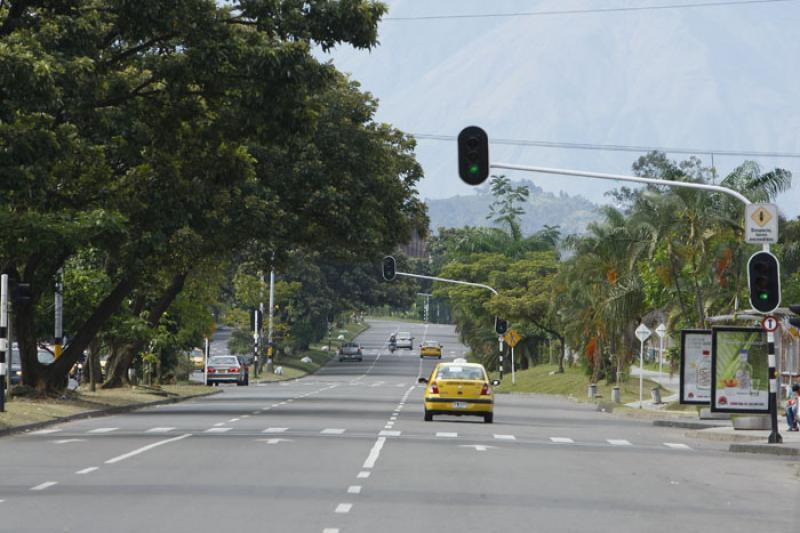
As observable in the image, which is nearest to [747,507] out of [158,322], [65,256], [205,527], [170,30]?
[205,527]

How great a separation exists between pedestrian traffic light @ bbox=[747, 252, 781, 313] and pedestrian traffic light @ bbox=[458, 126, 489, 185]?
17.1 ft

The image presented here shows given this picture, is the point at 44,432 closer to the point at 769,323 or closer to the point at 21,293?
the point at 21,293

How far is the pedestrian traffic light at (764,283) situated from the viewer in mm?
28906

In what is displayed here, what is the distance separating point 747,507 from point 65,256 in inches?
1075

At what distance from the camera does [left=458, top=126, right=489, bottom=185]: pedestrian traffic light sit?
1142 inches

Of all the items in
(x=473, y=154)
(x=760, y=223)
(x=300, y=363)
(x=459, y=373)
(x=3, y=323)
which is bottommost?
(x=300, y=363)

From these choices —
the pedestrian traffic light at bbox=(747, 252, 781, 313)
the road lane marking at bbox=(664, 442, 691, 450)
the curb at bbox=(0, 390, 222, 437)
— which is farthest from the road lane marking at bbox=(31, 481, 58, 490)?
the road lane marking at bbox=(664, 442, 691, 450)

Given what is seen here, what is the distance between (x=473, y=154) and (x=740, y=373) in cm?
1306

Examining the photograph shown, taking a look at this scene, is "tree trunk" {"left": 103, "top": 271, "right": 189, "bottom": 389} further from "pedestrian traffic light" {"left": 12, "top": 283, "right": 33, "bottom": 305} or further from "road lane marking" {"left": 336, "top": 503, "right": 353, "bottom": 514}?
"road lane marking" {"left": 336, "top": 503, "right": 353, "bottom": 514}

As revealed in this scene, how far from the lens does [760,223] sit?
102 ft

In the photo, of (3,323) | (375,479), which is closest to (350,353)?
(3,323)

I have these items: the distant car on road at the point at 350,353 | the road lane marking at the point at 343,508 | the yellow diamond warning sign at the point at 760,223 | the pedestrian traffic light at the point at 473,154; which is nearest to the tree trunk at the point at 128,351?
the pedestrian traffic light at the point at 473,154

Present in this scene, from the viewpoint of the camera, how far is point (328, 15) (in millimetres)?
33062

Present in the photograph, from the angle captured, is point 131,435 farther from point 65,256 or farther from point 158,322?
point 158,322
